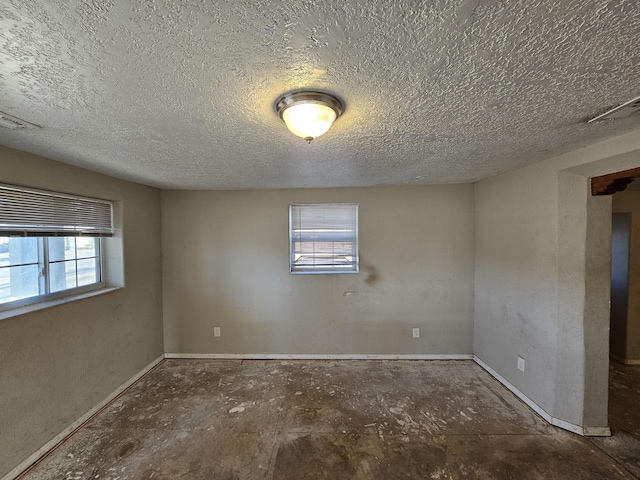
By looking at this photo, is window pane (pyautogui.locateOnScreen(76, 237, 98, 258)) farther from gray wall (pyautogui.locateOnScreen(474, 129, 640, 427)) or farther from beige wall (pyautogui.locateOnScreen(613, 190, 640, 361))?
beige wall (pyautogui.locateOnScreen(613, 190, 640, 361))

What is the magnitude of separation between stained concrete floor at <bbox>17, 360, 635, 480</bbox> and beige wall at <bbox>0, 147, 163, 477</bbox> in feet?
0.75

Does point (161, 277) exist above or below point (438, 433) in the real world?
above

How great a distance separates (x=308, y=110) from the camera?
1128 mm

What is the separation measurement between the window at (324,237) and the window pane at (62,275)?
214cm

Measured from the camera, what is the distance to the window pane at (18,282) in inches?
71.9

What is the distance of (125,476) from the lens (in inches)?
69.3

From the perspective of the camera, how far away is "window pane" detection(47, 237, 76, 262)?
85.8 inches

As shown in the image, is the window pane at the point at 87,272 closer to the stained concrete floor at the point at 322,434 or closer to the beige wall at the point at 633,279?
the stained concrete floor at the point at 322,434

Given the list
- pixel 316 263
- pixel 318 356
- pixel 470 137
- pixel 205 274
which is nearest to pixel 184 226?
pixel 205 274

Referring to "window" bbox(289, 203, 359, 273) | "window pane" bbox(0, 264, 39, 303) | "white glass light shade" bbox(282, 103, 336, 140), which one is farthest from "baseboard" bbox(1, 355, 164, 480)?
"white glass light shade" bbox(282, 103, 336, 140)

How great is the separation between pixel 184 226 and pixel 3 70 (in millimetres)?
2601

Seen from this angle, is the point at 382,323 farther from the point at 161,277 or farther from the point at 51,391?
the point at 51,391

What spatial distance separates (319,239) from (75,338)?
252cm

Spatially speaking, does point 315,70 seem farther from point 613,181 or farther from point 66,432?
point 66,432
